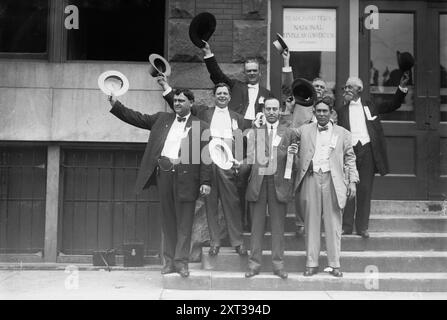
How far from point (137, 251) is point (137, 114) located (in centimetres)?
237

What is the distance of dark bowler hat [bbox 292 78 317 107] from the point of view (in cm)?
681

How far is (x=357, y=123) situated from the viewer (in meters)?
A: 7.39

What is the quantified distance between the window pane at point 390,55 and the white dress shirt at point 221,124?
2988 millimetres

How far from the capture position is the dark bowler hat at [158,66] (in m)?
6.97

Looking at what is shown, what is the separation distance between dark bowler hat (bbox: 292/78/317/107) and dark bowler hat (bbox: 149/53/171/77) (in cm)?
164

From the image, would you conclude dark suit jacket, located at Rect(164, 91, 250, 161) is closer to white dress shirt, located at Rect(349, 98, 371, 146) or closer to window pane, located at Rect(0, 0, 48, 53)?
white dress shirt, located at Rect(349, 98, 371, 146)

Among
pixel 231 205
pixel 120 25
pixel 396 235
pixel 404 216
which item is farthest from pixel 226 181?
pixel 120 25

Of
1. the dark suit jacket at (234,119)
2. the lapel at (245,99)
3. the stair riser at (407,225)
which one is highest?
the lapel at (245,99)

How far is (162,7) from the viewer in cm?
879

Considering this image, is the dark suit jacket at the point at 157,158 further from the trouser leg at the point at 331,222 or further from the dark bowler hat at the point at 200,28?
the trouser leg at the point at 331,222

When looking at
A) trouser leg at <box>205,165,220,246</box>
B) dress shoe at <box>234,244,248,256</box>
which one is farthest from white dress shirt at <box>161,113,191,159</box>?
dress shoe at <box>234,244,248,256</box>

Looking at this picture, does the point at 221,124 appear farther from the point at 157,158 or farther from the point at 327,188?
the point at 327,188

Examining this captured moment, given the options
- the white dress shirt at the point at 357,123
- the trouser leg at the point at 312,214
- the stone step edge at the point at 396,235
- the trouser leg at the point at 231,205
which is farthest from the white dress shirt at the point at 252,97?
the stone step edge at the point at 396,235

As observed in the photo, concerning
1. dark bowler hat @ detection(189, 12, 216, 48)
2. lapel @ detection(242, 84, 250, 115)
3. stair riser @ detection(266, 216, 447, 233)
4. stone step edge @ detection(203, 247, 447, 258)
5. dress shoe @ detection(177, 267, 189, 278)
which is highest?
dark bowler hat @ detection(189, 12, 216, 48)
